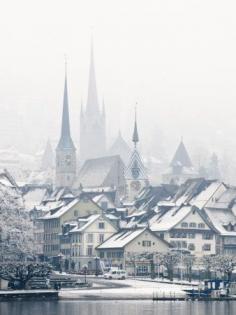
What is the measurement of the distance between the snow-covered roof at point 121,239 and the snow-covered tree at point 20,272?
117 ft

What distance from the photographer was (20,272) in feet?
438

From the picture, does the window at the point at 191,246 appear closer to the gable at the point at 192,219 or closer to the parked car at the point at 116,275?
the gable at the point at 192,219

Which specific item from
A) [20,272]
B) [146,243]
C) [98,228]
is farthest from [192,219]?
[20,272]

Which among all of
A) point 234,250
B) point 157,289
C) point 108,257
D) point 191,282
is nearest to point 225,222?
point 234,250

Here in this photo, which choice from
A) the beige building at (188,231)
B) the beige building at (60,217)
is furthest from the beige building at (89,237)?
the beige building at (60,217)

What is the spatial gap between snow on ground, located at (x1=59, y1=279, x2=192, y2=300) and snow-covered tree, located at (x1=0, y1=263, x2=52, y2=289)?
12.7 feet

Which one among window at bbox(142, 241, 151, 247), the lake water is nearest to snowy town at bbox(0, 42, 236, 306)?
window at bbox(142, 241, 151, 247)

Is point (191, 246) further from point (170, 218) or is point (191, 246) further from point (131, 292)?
point (131, 292)

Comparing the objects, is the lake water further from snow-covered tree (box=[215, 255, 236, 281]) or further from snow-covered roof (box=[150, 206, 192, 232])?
snow-covered roof (box=[150, 206, 192, 232])

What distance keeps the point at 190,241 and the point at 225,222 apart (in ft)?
33.9

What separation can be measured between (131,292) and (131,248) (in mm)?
36304

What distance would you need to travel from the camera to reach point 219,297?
131 meters

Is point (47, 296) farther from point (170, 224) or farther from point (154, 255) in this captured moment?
point (170, 224)

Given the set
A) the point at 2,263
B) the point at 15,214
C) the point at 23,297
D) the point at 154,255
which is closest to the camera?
the point at 23,297
